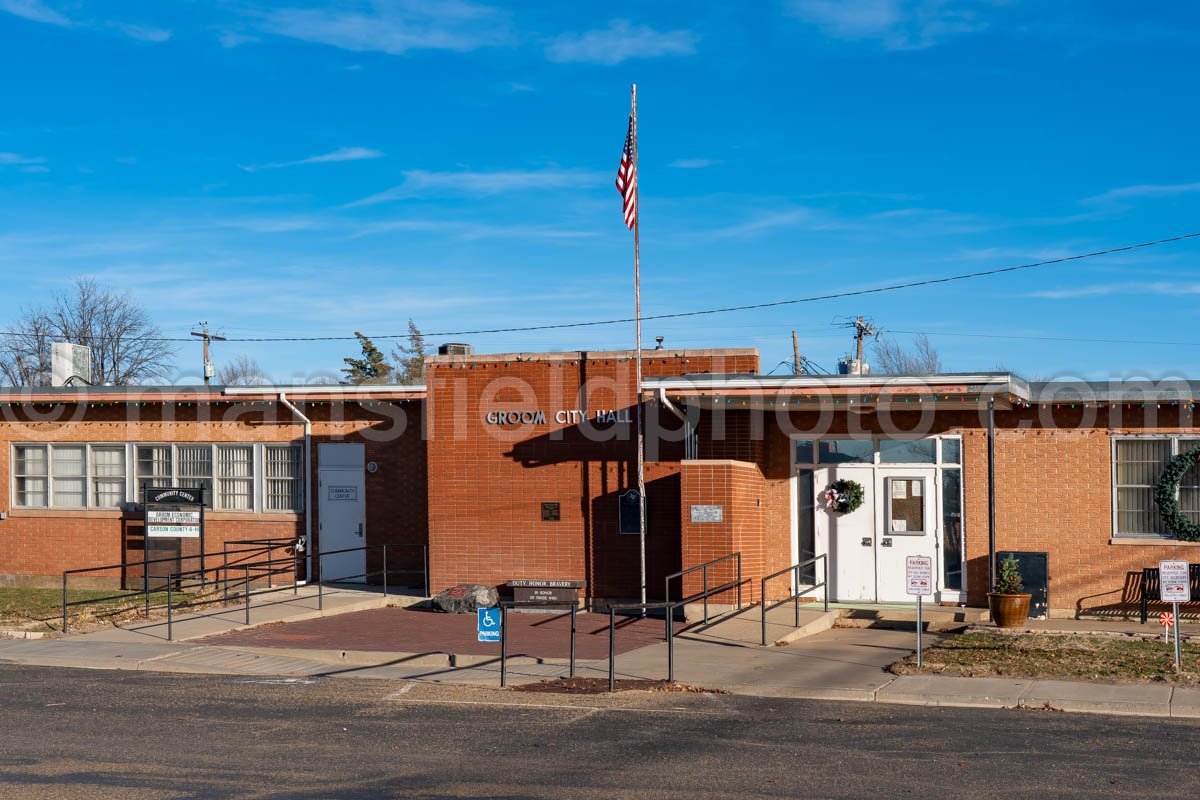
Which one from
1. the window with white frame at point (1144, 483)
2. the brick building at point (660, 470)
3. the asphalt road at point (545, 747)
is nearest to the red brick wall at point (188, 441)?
the brick building at point (660, 470)

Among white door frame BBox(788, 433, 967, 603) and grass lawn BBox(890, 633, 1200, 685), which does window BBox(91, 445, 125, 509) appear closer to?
white door frame BBox(788, 433, 967, 603)

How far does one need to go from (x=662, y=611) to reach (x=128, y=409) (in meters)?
12.5

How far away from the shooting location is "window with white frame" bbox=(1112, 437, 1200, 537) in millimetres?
19719

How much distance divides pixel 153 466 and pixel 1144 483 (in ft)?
61.6

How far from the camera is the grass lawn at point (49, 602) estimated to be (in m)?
21.2

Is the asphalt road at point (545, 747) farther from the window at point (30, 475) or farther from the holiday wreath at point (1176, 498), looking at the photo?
the window at point (30, 475)

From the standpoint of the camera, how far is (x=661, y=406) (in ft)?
71.1

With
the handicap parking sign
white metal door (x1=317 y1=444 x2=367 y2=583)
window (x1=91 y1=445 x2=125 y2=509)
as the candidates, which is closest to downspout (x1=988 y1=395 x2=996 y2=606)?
the handicap parking sign

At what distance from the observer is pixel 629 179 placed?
21.5 meters

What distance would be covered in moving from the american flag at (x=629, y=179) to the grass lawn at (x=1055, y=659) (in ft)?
27.8

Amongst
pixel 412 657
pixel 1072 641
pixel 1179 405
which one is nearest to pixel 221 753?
pixel 412 657

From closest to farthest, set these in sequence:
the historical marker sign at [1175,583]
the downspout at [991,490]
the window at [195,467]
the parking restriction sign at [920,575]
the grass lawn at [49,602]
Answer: the historical marker sign at [1175,583] < the parking restriction sign at [920,575] < the downspout at [991,490] < the grass lawn at [49,602] < the window at [195,467]

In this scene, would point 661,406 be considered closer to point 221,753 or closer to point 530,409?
point 530,409

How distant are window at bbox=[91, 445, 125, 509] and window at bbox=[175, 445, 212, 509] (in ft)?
4.42
